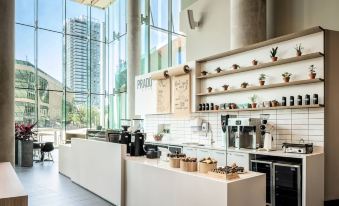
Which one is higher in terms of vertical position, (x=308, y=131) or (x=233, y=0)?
(x=233, y=0)

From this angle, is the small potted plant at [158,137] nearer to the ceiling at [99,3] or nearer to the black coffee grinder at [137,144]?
the black coffee grinder at [137,144]

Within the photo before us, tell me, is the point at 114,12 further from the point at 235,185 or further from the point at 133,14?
the point at 235,185

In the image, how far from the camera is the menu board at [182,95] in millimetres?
6465

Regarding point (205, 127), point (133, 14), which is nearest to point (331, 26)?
point (205, 127)

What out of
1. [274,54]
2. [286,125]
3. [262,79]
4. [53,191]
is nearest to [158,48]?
[262,79]

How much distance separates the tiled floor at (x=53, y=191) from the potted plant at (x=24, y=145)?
0.75 meters

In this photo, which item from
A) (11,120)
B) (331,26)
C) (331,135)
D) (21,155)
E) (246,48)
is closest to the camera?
(331,135)

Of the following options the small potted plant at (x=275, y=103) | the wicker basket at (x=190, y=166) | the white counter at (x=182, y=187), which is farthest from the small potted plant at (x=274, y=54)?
the wicker basket at (x=190, y=166)

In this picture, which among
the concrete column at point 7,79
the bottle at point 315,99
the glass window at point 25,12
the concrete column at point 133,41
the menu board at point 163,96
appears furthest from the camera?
the glass window at point 25,12

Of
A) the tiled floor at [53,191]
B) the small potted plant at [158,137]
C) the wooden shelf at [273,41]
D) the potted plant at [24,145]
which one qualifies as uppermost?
the wooden shelf at [273,41]

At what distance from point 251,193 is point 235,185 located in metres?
0.27

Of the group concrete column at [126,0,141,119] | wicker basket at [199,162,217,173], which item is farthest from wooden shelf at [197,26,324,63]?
concrete column at [126,0,141,119]

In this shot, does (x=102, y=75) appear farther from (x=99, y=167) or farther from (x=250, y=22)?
(x=250, y=22)

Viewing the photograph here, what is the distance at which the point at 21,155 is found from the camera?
28.5ft
